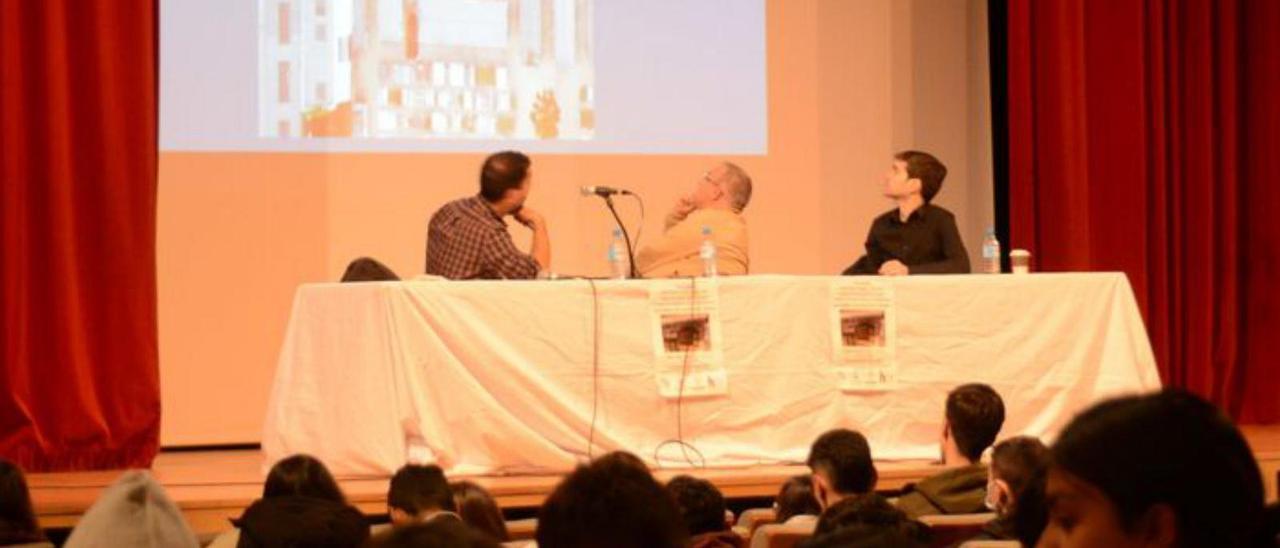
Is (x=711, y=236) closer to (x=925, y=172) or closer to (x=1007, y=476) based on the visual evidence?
(x=925, y=172)

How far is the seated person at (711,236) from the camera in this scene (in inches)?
245

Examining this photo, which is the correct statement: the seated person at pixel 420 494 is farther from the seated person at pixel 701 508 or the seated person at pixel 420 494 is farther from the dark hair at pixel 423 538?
the dark hair at pixel 423 538

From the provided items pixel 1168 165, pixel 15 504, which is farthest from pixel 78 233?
pixel 1168 165

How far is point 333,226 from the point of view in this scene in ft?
25.3

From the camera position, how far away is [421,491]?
3631mm

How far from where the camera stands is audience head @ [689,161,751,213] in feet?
21.3

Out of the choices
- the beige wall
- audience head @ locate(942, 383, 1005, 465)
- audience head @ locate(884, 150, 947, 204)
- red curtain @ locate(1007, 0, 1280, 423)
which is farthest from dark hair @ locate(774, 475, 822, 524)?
red curtain @ locate(1007, 0, 1280, 423)

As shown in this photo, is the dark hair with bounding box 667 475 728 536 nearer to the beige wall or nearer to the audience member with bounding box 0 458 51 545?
the audience member with bounding box 0 458 51 545

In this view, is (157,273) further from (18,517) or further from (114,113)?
(18,517)

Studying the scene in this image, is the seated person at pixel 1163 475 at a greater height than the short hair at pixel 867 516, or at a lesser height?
greater

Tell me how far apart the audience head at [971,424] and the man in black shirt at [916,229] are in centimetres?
184

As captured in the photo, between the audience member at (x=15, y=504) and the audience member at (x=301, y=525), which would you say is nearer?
the audience member at (x=301, y=525)

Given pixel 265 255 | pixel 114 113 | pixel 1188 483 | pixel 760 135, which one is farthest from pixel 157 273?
pixel 1188 483

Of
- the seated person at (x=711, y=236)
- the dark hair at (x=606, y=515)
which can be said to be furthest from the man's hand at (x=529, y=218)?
the dark hair at (x=606, y=515)
